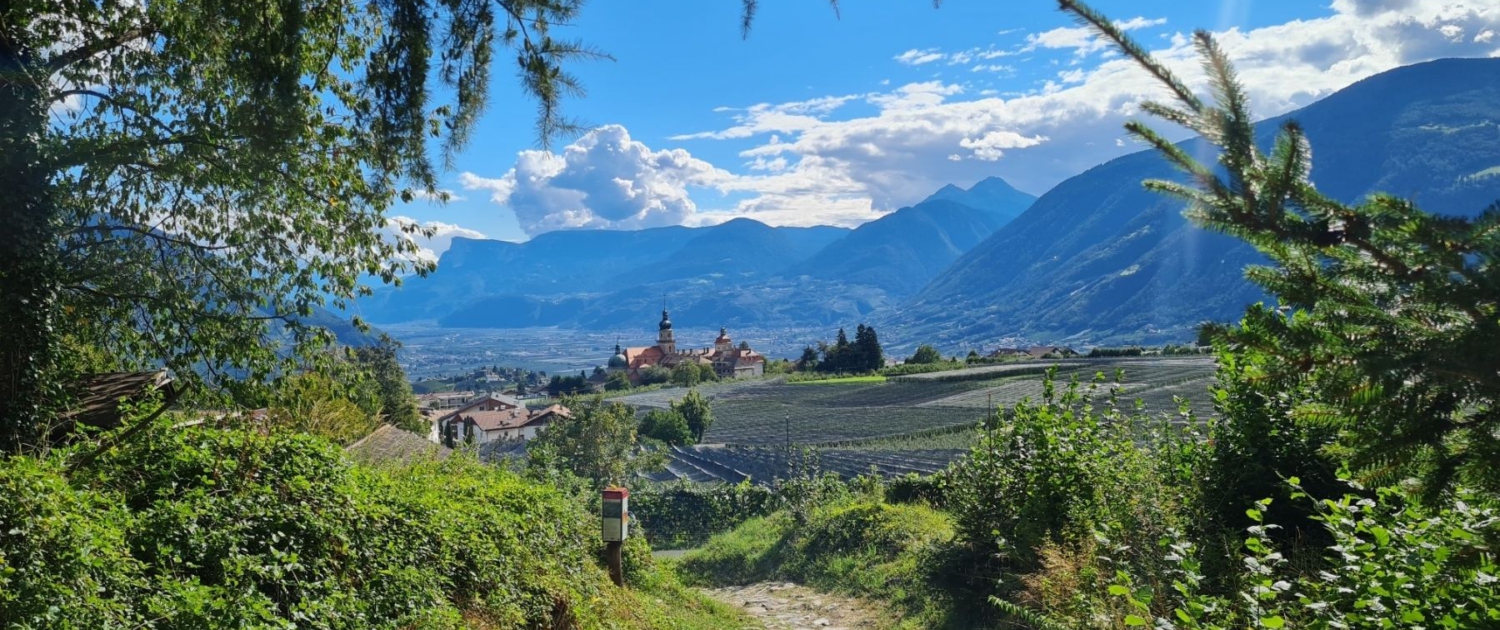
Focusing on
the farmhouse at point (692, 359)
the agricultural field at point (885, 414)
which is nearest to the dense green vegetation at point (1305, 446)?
the agricultural field at point (885, 414)

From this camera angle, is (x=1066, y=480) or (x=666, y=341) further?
(x=666, y=341)

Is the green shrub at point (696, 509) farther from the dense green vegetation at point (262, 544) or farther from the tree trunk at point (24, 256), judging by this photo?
the tree trunk at point (24, 256)

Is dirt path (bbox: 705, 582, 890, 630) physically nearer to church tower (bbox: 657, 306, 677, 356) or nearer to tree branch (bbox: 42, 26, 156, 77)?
tree branch (bbox: 42, 26, 156, 77)

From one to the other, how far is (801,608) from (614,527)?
314 centimetres

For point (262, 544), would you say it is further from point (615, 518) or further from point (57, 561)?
point (615, 518)

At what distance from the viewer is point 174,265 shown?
780 centimetres

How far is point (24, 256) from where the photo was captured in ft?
19.2

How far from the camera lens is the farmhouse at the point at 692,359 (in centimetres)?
11300

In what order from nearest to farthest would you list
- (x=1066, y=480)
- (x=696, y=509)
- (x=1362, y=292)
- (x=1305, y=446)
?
1. (x=1362, y=292)
2. (x=1305, y=446)
3. (x=1066, y=480)
4. (x=696, y=509)

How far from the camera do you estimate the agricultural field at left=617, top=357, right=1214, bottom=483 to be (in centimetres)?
2973

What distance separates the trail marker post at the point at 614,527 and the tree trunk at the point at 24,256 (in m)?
4.81

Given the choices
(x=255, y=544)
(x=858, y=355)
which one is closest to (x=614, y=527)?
(x=255, y=544)

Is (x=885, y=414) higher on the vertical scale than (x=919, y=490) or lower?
lower

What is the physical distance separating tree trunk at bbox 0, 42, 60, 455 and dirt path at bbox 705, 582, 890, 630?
6.96 meters
